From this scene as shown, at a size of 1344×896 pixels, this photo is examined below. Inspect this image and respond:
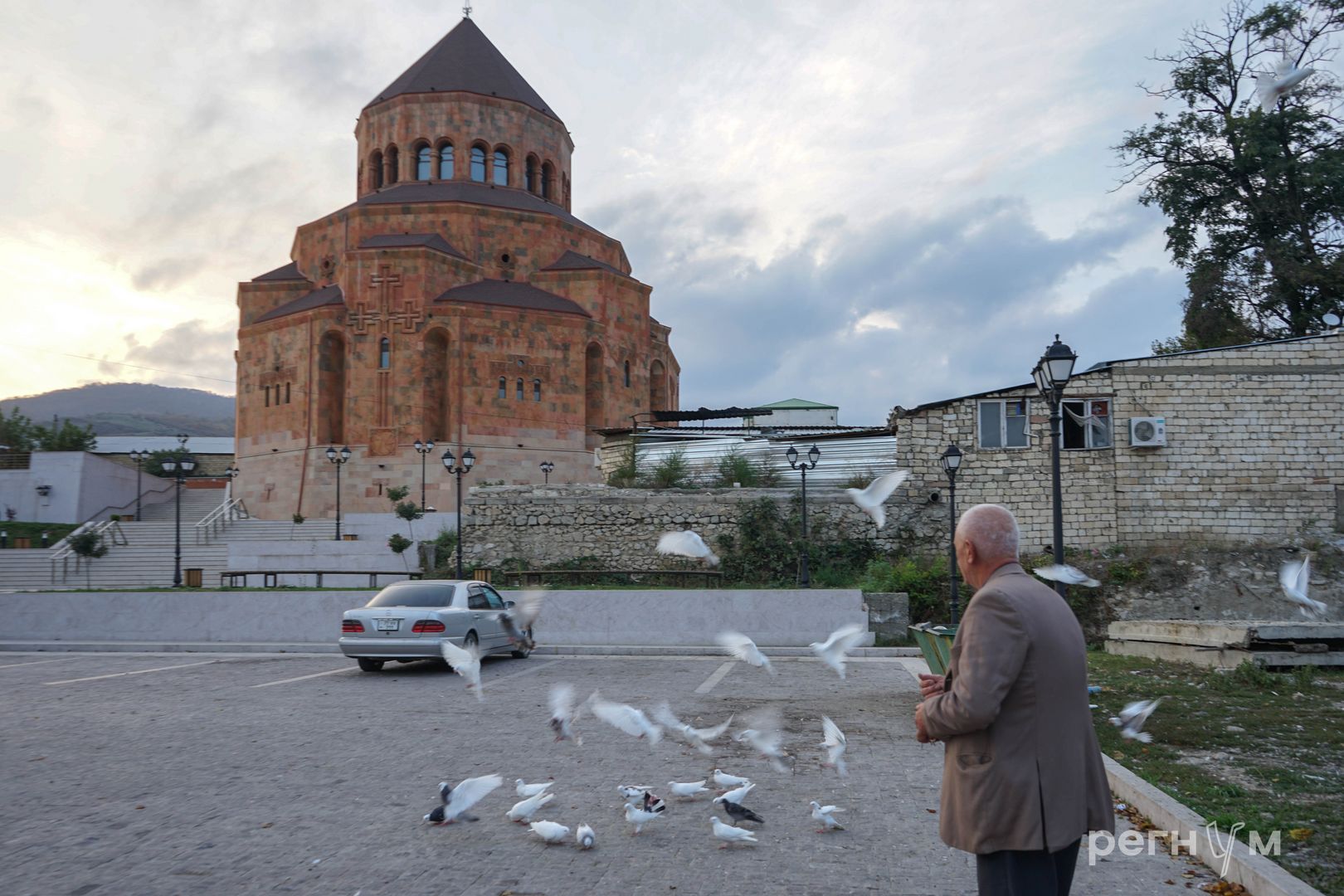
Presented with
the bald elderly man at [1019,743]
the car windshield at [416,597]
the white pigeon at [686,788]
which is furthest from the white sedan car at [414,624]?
the bald elderly man at [1019,743]

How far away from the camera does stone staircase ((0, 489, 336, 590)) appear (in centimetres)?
3462

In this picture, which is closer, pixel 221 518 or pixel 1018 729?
pixel 1018 729

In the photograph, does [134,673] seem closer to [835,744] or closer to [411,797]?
[411,797]

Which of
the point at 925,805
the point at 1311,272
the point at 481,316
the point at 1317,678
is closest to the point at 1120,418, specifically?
the point at 1311,272

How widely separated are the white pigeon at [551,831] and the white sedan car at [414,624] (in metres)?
8.60

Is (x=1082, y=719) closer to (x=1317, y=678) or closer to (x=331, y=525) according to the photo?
(x=1317, y=678)

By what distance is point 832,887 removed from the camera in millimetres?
4715

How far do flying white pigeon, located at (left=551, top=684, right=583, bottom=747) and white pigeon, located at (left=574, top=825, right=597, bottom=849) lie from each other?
184 cm

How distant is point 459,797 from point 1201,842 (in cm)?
416

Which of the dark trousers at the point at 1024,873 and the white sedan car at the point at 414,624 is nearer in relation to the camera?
the dark trousers at the point at 1024,873

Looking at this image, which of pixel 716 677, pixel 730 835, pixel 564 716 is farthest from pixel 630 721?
pixel 716 677

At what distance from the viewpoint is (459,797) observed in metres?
5.73

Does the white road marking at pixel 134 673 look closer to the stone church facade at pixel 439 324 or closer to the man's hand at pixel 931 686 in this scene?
the man's hand at pixel 931 686

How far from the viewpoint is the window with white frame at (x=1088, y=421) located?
27.7 m
